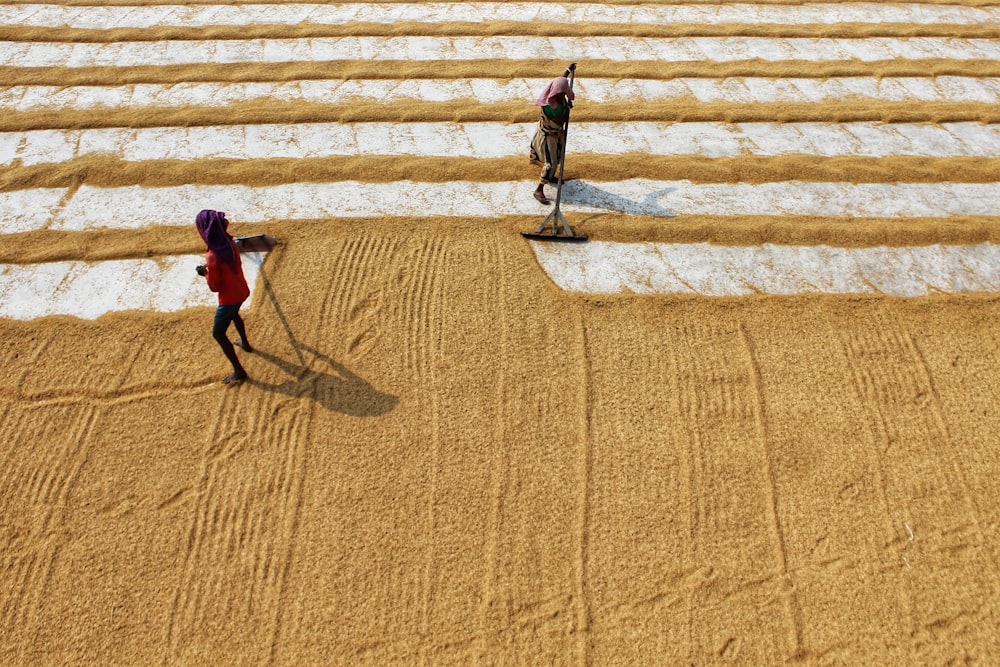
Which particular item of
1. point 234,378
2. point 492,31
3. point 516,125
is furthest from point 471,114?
point 234,378

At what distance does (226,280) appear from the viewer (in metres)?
4.60

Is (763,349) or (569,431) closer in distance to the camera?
(569,431)

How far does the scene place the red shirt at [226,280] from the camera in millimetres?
4496

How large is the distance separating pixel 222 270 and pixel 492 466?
2567 millimetres

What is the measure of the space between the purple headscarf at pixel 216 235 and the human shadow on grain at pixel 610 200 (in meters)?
3.74

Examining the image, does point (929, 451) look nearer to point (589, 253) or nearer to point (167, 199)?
point (589, 253)

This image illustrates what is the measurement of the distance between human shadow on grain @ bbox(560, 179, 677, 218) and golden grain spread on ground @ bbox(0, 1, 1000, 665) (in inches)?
10.7

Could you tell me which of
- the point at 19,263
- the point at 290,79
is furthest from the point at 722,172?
the point at 19,263

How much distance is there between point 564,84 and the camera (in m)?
5.76

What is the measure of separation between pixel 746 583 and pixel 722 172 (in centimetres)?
491

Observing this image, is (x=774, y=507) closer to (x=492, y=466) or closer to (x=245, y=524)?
(x=492, y=466)

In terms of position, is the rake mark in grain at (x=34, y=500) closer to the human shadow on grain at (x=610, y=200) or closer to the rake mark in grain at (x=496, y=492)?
the rake mark in grain at (x=496, y=492)

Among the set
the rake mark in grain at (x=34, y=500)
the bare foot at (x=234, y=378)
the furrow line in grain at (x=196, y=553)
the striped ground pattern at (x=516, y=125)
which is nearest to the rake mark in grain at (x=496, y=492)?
the striped ground pattern at (x=516, y=125)

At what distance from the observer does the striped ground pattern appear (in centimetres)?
632
